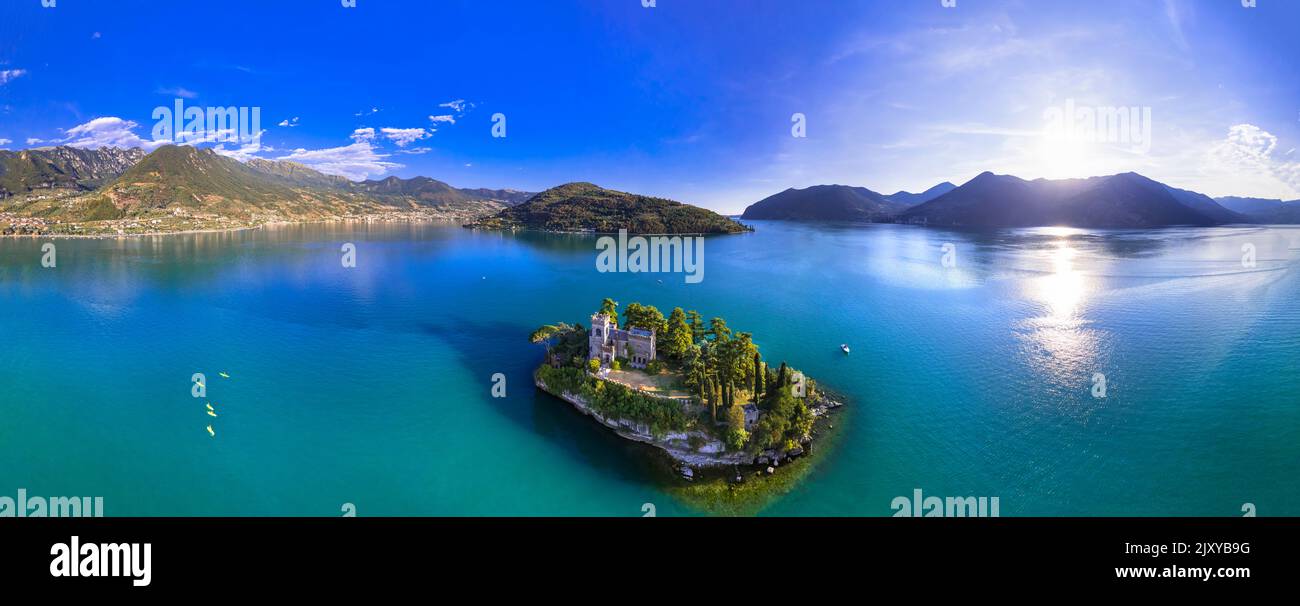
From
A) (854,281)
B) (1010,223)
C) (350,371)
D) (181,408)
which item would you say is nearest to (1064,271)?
(854,281)

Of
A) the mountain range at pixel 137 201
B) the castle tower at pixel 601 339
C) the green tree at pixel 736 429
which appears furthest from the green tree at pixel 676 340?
the mountain range at pixel 137 201

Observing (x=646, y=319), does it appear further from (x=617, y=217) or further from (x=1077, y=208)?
(x=1077, y=208)

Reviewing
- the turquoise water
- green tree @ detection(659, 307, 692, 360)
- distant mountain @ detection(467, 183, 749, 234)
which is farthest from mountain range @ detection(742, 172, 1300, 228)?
green tree @ detection(659, 307, 692, 360)

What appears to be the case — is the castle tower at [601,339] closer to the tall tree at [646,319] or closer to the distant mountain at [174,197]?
the tall tree at [646,319]

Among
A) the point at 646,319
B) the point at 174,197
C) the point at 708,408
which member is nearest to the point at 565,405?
the point at 646,319

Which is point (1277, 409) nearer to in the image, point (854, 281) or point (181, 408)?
point (854, 281)
